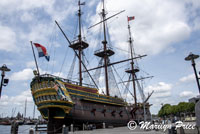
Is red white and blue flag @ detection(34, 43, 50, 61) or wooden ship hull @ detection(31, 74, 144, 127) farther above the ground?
red white and blue flag @ detection(34, 43, 50, 61)

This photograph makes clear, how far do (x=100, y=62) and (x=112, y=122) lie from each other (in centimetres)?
1541

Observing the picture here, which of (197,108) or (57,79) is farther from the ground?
(57,79)

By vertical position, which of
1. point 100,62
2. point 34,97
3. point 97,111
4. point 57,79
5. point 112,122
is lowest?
point 112,122

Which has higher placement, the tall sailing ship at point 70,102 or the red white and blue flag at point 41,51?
the red white and blue flag at point 41,51

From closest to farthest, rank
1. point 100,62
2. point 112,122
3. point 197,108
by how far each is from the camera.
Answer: point 197,108
point 112,122
point 100,62

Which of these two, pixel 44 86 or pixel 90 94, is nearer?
pixel 44 86

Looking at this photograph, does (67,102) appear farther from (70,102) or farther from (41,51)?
(41,51)

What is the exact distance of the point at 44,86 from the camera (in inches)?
786

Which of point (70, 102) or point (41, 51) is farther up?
point (41, 51)

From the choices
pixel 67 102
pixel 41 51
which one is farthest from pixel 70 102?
pixel 41 51

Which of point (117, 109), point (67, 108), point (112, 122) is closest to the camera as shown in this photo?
point (67, 108)

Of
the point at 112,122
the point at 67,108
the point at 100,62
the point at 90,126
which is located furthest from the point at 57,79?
the point at 100,62

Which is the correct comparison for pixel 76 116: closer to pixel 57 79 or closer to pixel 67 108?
pixel 67 108

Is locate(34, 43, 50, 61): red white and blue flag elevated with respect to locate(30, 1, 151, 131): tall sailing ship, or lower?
elevated
